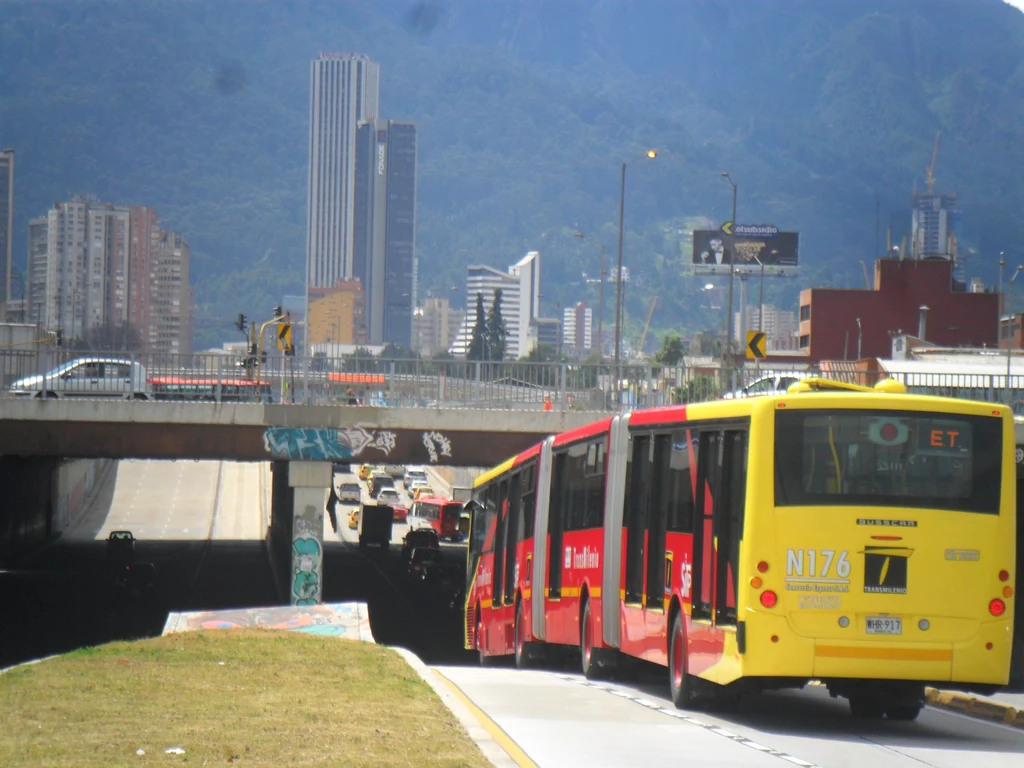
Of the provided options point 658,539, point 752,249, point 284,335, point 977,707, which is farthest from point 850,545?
point 752,249

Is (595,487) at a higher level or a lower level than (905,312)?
lower

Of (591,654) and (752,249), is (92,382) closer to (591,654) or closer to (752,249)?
(591,654)

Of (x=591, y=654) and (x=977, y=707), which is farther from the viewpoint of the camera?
(x=591, y=654)

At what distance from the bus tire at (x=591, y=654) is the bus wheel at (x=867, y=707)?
13.3 ft

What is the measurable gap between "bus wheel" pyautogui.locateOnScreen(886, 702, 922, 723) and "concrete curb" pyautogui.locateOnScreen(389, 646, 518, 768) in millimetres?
4619

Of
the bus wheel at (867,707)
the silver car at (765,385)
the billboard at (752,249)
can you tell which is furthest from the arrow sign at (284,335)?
the billboard at (752,249)

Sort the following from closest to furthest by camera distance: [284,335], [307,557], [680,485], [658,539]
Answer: [680,485], [658,539], [307,557], [284,335]

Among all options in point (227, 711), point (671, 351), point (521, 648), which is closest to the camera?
point (227, 711)

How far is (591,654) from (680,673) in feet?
13.7

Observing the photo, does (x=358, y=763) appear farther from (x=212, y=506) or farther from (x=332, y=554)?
(x=212, y=506)

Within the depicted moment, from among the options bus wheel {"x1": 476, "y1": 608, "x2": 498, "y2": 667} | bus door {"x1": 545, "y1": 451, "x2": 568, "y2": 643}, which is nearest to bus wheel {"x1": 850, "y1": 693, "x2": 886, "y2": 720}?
bus door {"x1": 545, "y1": 451, "x2": 568, "y2": 643}

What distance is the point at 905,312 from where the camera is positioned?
408 feet

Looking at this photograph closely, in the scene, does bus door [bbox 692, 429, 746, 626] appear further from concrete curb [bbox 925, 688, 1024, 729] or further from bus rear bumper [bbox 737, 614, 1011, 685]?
concrete curb [bbox 925, 688, 1024, 729]

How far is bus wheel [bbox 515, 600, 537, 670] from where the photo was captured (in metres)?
23.3
